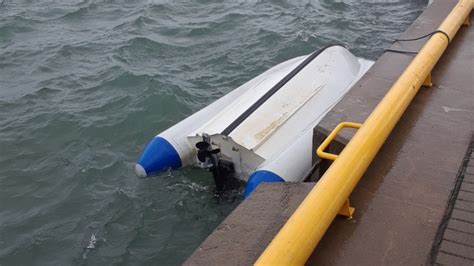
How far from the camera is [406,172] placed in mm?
3986

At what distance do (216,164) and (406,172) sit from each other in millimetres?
2516

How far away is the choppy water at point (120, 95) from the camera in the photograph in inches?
237

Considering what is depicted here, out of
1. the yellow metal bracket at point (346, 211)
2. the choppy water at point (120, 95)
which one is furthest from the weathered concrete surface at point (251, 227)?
the choppy water at point (120, 95)

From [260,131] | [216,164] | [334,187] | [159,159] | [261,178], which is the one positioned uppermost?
[334,187]

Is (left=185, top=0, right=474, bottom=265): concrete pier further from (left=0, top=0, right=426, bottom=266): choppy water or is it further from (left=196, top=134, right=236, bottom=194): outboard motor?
(left=0, top=0, right=426, bottom=266): choppy water

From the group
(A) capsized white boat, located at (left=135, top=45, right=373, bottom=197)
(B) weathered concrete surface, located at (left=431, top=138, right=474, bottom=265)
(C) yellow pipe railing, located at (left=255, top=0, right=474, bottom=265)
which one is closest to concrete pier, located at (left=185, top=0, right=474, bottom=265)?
(B) weathered concrete surface, located at (left=431, top=138, right=474, bottom=265)

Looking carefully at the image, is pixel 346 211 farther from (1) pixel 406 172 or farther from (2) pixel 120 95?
(2) pixel 120 95

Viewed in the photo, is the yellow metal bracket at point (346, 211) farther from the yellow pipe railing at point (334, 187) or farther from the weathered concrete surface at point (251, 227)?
the weathered concrete surface at point (251, 227)

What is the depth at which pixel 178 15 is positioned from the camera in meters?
13.0

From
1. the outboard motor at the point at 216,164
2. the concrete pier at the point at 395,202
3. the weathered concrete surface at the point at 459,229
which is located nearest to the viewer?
the weathered concrete surface at the point at 459,229

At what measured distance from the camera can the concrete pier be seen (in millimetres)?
3271

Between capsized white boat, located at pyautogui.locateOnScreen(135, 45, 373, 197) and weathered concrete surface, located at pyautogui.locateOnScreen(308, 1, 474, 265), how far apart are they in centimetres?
90

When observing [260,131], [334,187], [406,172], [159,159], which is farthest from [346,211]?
[159,159]

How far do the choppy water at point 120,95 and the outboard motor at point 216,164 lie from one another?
28 cm
